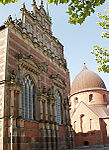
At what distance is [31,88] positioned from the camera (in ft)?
65.8

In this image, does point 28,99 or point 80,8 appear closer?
point 80,8

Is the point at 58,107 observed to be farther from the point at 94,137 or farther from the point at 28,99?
the point at 94,137

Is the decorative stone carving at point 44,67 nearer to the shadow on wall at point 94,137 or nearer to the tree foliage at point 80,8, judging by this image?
the tree foliage at point 80,8

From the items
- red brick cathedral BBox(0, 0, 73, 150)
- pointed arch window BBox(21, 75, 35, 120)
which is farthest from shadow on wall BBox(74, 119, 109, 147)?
pointed arch window BBox(21, 75, 35, 120)

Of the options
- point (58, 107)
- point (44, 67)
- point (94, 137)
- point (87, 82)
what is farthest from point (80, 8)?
point (87, 82)

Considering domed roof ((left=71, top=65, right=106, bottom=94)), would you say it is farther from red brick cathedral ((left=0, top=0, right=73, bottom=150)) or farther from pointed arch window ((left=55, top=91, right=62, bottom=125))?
pointed arch window ((left=55, top=91, right=62, bottom=125))

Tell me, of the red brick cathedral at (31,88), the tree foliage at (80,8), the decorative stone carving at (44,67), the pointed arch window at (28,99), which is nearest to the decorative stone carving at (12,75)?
the red brick cathedral at (31,88)

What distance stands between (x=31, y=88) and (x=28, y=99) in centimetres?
147

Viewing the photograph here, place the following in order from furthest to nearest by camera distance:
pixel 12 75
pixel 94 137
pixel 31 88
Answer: pixel 94 137, pixel 31 88, pixel 12 75

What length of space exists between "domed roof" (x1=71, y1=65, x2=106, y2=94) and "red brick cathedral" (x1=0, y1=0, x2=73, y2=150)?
18249 millimetres

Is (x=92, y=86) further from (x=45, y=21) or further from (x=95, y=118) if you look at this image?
(x=45, y=21)

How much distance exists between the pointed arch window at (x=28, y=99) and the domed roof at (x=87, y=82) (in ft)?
88.3

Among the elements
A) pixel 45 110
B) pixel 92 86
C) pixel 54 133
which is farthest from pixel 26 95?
pixel 92 86

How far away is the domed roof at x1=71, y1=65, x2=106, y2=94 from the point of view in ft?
148
